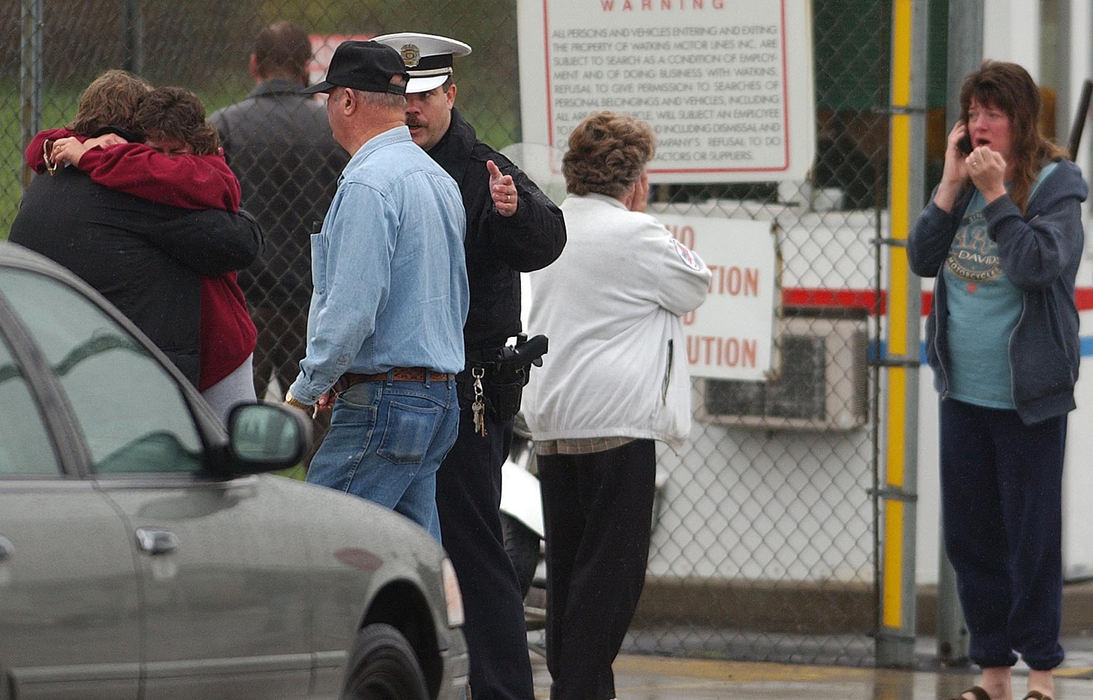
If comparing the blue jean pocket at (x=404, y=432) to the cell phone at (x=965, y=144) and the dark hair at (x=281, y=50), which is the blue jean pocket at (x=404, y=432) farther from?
the dark hair at (x=281, y=50)

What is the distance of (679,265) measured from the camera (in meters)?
5.50

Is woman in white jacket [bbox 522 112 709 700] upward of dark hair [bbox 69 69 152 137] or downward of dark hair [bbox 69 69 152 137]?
downward

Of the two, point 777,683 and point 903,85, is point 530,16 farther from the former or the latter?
point 777,683

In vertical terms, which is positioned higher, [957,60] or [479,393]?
[957,60]

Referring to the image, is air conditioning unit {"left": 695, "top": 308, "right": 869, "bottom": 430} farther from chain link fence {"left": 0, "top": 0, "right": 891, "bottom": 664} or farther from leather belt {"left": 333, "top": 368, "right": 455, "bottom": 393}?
leather belt {"left": 333, "top": 368, "right": 455, "bottom": 393}

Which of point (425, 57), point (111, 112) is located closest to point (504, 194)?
point (425, 57)

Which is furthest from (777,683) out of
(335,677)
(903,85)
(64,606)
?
(64,606)

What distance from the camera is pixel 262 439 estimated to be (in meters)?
3.54

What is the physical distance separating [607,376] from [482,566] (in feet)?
2.24

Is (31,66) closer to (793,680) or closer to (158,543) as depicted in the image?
(793,680)

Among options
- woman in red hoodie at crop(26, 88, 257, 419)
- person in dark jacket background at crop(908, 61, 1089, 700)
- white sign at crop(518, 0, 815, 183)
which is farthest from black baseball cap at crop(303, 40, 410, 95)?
white sign at crop(518, 0, 815, 183)

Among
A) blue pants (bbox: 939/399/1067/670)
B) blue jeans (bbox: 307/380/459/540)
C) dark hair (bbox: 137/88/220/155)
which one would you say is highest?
dark hair (bbox: 137/88/220/155)

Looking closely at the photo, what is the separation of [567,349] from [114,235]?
1.38 metres

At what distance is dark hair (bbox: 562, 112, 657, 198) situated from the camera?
220 inches
